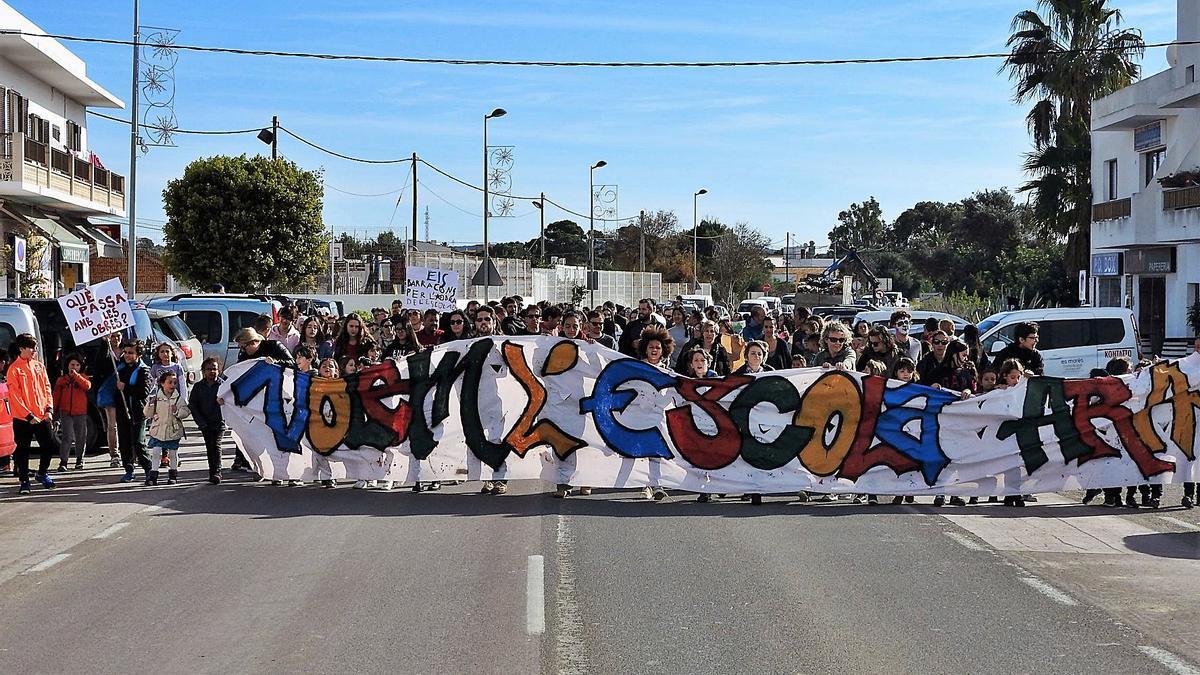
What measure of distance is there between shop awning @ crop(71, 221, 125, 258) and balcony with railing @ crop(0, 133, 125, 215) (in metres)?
0.61

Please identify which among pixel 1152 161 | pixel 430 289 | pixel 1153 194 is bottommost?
pixel 430 289

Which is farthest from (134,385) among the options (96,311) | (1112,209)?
(1112,209)

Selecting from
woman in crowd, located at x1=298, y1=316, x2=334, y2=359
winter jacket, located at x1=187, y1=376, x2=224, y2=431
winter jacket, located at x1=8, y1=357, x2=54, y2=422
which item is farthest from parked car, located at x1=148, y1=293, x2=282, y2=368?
winter jacket, located at x1=8, y1=357, x2=54, y2=422

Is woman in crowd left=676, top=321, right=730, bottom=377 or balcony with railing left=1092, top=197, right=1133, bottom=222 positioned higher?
balcony with railing left=1092, top=197, right=1133, bottom=222

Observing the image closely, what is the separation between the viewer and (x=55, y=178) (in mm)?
33000

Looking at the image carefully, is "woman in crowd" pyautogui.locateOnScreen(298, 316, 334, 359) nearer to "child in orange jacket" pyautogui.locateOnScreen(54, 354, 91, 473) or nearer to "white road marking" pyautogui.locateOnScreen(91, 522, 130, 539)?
"child in orange jacket" pyautogui.locateOnScreen(54, 354, 91, 473)

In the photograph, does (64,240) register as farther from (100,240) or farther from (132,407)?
(132,407)

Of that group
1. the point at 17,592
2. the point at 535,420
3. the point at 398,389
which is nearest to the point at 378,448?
the point at 398,389

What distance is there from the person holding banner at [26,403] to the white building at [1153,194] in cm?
3073

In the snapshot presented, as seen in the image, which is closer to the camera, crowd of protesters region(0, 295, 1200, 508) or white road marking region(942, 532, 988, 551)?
white road marking region(942, 532, 988, 551)

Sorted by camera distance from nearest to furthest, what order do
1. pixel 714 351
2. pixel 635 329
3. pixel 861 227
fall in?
pixel 714 351, pixel 635 329, pixel 861 227

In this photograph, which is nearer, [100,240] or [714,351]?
[714,351]

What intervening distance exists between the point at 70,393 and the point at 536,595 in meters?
8.07

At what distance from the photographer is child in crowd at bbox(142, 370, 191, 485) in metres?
13.7
